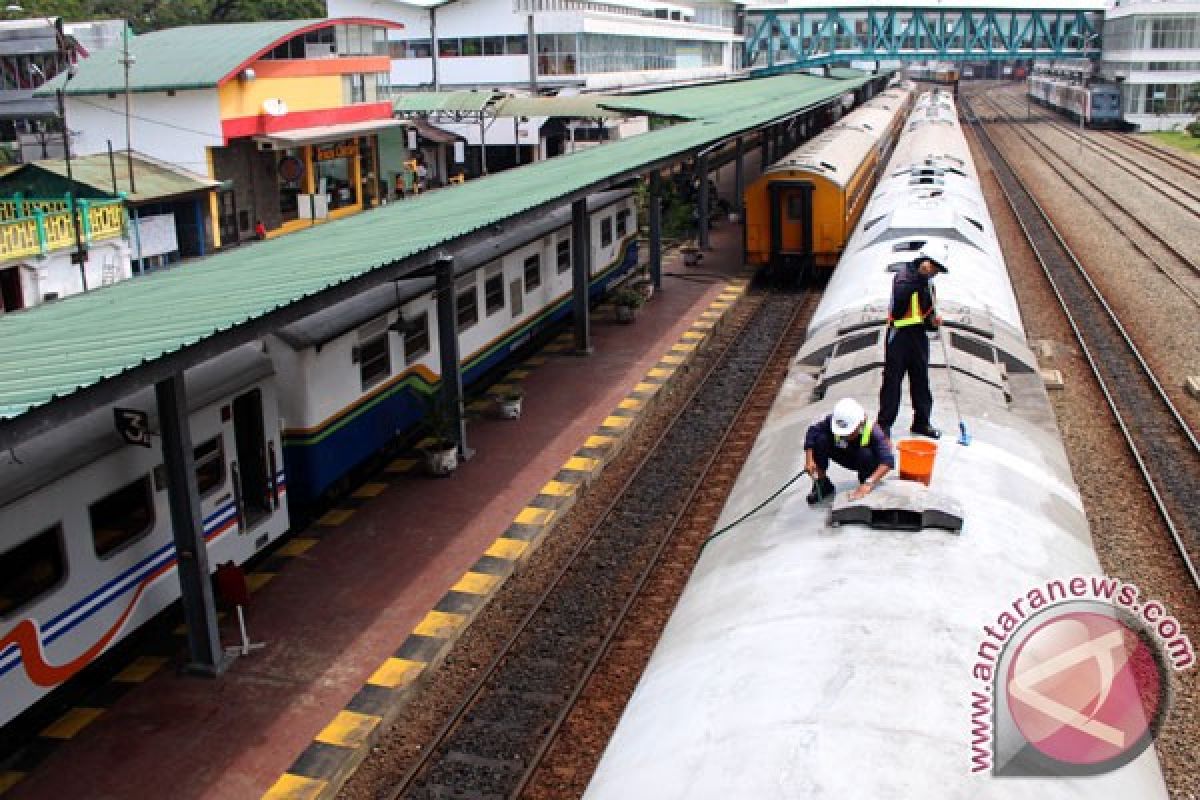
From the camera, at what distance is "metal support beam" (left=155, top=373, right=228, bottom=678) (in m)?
9.75

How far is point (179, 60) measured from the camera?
3628 centimetres

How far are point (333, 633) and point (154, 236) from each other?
72.6 ft

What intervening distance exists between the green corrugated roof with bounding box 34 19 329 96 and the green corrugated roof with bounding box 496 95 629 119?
7.94m

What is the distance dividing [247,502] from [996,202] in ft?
122

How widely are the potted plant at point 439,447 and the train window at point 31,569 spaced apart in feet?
22.1

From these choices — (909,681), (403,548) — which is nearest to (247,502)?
(403,548)

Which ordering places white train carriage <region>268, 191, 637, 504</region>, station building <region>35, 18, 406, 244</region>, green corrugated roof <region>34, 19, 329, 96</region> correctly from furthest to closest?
1. station building <region>35, 18, 406, 244</region>
2. green corrugated roof <region>34, 19, 329, 96</region>
3. white train carriage <region>268, 191, 637, 504</region>

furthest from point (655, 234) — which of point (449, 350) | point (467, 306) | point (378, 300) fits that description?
point (378, 300)

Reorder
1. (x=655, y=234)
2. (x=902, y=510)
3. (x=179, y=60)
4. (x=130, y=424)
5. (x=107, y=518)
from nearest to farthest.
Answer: (x=902, y=510), (x=107, y=518), (x=130, y=424), (x=655, y=234), (x=179, y=60)

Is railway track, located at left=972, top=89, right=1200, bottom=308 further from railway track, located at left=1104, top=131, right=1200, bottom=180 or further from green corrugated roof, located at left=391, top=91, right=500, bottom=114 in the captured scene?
green corrugated roof, located at left=391, top=91, right=500, bottom=114

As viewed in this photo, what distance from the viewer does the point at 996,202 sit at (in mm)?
42562

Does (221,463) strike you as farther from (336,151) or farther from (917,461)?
(336,151)

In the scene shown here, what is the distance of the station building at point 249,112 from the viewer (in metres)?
34.5

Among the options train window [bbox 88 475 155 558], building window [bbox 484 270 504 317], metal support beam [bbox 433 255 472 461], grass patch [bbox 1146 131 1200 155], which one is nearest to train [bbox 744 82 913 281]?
building window [bbox 484 270 504 317]
